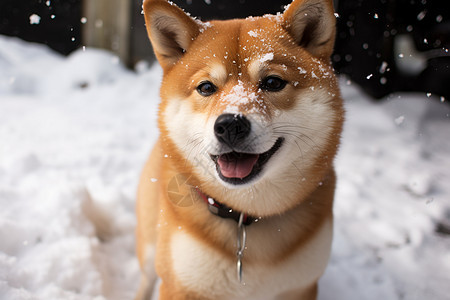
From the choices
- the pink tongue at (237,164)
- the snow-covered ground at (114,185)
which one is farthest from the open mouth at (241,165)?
the snow-covered ground at (114,185)

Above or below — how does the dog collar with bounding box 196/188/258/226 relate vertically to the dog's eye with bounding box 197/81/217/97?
below

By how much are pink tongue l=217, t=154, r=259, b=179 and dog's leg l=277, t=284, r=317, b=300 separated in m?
0.61

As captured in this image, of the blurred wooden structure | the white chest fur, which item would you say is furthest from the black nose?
the blurred wooden structure

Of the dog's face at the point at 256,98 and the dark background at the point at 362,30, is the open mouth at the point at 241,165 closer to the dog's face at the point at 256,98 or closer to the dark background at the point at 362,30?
the dog's face at the point at 256,98

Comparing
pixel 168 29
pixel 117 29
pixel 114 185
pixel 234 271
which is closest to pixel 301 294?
pixel 234 271

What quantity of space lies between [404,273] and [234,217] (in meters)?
1.27

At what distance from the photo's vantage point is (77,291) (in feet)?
5.39

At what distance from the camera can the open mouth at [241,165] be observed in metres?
1.20

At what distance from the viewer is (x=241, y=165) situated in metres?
1.21

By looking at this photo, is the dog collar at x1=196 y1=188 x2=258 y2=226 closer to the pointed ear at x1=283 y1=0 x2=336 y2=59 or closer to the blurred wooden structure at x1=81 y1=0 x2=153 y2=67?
the pointed ear at x1=283 y1=0 x2=336 y2=59

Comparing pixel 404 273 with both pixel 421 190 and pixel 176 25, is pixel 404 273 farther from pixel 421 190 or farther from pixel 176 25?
pixel 176 25

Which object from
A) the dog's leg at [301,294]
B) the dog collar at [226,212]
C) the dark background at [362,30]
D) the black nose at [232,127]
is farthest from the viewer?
the dark background at [362,30]

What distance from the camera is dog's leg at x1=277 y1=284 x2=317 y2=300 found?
1.47 m

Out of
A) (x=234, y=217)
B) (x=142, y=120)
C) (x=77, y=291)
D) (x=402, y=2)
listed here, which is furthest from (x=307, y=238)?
(x=402, y=2)
